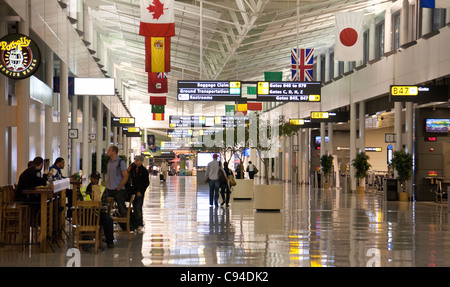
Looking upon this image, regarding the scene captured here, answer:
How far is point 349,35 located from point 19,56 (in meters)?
12.9

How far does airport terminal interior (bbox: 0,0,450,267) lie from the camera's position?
10750mm

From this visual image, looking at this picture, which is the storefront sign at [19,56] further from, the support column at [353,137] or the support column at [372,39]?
the support column at [353,137]

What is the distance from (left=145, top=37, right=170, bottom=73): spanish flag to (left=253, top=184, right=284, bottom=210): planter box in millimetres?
6297

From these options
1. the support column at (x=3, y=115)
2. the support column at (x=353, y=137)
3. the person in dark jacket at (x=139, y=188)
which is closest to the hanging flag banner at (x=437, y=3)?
the person in dark jacket at (x=139, y=188)

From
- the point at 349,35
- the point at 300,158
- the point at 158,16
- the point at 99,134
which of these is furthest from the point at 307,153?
the point at 158,16

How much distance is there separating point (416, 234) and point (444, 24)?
1134 centimetres

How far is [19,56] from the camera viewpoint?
13156 mm

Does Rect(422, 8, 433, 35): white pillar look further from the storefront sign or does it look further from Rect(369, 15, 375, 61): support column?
the storefront sign

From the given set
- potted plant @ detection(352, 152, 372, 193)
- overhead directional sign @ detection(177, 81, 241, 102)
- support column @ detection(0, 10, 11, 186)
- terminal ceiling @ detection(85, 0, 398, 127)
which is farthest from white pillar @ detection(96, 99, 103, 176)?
support column @ detection(0, 10, 11, 186)

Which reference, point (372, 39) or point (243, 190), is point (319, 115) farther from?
point (243, 190)
